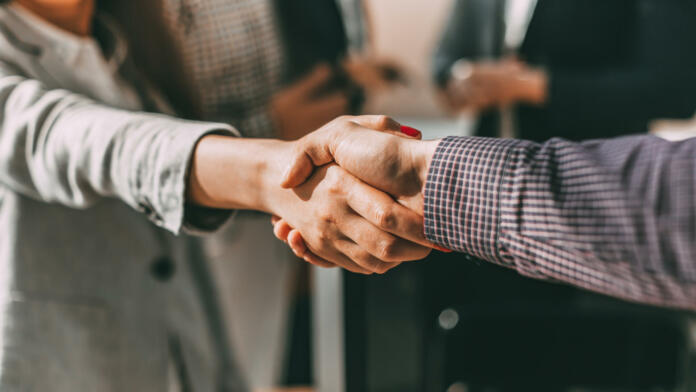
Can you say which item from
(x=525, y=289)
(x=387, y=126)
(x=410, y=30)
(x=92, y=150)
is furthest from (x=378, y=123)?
(x=410, y=30)

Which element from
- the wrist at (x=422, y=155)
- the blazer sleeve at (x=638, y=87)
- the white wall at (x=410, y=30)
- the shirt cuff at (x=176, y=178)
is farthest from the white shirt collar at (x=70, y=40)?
the white wall at (x=410, y=30)

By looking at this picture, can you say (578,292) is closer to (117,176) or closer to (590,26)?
(590,26)

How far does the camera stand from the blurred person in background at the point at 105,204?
1.41 feet

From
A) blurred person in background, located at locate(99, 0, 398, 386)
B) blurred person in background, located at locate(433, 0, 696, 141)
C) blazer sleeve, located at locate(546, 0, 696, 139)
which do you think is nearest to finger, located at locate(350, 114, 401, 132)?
blurred person in background, located at locate(99, 0, 398, 386)

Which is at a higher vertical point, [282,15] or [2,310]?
[282,15]

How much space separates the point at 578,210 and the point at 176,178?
34 centimetres

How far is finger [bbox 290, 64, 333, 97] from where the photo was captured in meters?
0.78

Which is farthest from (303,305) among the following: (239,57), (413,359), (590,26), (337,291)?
(590,26)

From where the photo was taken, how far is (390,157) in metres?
0.38

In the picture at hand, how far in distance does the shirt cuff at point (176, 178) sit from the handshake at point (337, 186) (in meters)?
0.01

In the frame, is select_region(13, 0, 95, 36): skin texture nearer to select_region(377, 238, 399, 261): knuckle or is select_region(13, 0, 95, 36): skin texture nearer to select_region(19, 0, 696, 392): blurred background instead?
select_region(19, 0, 696, 392): blurred background

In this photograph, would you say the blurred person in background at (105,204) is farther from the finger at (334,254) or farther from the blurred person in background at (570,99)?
the blurred person in background at (570,99)

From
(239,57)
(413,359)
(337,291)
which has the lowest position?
(413,359)

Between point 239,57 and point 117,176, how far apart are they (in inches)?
12.1
